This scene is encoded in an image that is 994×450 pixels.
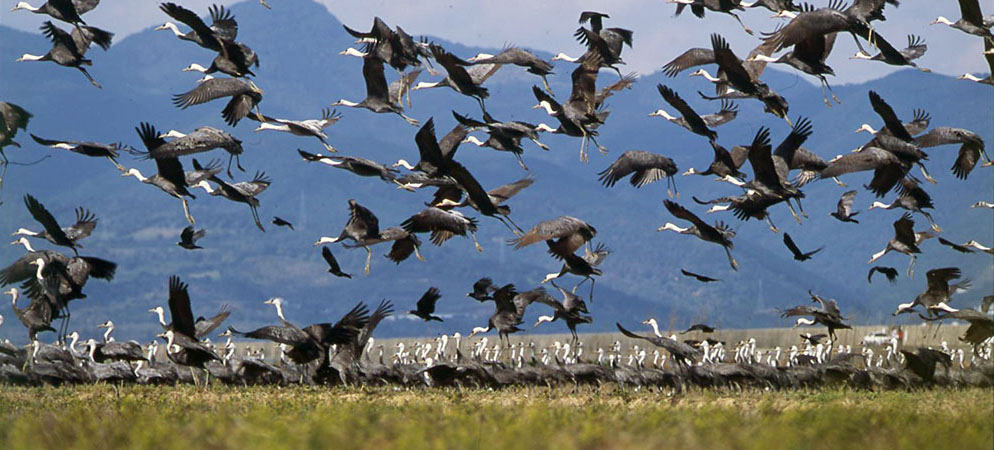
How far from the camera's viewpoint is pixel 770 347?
42625mm

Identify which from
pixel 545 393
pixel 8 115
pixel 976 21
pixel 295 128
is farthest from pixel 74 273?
pixel 976 21

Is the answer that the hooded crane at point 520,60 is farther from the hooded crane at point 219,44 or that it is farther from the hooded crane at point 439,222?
the hooded crane at point 219,44

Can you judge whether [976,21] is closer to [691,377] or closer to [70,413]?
[691,377]

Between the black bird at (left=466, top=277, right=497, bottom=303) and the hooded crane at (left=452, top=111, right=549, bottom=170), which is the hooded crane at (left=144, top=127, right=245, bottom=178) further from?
the black bird at (left=466, top=277, right=497, bottom=303)

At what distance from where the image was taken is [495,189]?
23625mm

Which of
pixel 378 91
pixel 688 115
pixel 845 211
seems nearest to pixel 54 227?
pixel 378 91

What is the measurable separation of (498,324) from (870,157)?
831 cm

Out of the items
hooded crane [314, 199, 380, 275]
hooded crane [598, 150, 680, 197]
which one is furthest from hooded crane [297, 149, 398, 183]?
hooded crane [598, 150, 680, 197]

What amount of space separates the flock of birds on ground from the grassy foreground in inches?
86.1

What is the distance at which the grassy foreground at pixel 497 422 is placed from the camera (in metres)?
12.0

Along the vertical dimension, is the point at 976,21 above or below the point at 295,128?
above

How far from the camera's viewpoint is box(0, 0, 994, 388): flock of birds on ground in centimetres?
2084

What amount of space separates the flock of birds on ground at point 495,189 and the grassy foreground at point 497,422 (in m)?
2.19

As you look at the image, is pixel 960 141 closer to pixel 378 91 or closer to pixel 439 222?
pixel 439 222
